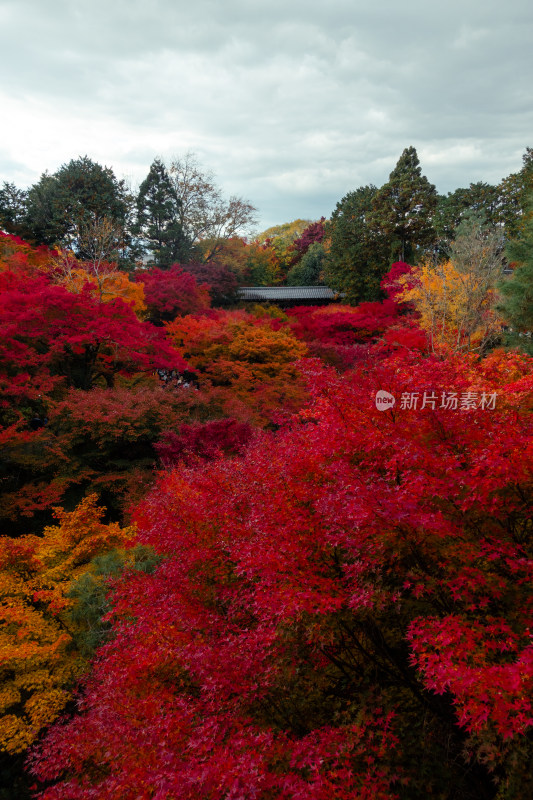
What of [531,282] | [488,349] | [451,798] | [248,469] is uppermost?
[531,282]

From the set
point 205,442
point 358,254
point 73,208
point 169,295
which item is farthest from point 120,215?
point 205,442

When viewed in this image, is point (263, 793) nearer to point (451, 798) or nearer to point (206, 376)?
point (451, 798)

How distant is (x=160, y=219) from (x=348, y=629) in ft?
101

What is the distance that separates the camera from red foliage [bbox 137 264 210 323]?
21328mm

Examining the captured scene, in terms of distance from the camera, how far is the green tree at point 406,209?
28266mm

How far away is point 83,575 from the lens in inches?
309

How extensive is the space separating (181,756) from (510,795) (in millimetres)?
2752

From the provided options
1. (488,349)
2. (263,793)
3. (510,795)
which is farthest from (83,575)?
(488,349)

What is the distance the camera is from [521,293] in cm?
1295

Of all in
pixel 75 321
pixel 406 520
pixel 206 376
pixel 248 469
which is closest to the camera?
pixel 406 520

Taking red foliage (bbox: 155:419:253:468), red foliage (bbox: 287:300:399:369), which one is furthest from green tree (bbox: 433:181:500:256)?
red foliage (bbox: 155:419:253:468)

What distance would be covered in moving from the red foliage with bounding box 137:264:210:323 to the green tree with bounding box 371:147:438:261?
44.2ft

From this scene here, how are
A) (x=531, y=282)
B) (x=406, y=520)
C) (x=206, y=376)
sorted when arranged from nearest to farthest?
(x=406, y=520)
(x=531, y=282)
(x=206, y=376)

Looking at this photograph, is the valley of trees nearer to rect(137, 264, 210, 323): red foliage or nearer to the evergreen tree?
rect(137, 264, 210, 323): red foliage
